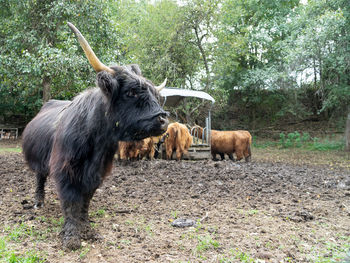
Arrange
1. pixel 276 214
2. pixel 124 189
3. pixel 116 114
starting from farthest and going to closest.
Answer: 1. pixel 124 189
2. pixel 276 214
3. pixel 116 114

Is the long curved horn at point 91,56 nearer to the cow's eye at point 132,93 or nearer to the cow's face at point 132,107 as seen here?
the cow's face at point 132,107

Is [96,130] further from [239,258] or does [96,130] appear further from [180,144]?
[180,144]

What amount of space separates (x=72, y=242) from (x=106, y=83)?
153 cm

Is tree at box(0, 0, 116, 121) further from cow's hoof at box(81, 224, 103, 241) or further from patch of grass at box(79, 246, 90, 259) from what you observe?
patch of grass at box(79, 246, 90, 259)

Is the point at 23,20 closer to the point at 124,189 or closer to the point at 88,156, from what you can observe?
the point at 124,189

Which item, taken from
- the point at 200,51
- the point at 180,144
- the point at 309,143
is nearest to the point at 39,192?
the point at 180,144

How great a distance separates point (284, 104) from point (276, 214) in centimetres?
1677

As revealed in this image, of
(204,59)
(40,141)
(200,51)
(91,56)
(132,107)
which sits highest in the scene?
(200,51)

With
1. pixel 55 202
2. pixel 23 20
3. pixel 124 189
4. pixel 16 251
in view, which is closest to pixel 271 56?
pixel 23 20

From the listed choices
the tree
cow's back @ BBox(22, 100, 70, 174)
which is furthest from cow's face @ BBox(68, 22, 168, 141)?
the tree

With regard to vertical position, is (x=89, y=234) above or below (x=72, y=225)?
below

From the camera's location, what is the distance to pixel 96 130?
2920 mm

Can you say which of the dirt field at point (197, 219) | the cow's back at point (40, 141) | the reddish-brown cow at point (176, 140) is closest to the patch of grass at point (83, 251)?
the dirt field at point (197, 219)

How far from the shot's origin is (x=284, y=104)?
1939 centimetres
